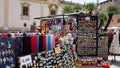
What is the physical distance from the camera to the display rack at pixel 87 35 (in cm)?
1029

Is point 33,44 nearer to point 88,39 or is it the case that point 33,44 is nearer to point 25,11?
point 88,39

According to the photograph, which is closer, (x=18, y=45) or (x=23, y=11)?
(x=18, y=45)

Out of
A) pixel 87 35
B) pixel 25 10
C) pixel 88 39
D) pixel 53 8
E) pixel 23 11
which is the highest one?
pixel 53 8

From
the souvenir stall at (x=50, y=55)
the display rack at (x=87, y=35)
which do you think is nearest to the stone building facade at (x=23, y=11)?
the display rack at (x=87, y=35)

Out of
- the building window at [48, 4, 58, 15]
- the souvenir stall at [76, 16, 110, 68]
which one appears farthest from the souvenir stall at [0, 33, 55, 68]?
the building window at [48, 4, 58, 15]

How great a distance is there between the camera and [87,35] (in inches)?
408

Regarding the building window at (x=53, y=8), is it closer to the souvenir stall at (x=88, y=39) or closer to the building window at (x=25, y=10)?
the building window at (x=25, y=10)

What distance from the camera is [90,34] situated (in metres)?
10.4

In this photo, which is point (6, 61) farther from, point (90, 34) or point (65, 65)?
point (90, 34)

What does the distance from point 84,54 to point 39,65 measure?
228 inches

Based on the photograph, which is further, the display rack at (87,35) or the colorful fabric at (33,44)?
the display rack at (87,35)

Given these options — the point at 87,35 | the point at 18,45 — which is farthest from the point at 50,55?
the point at 87,35

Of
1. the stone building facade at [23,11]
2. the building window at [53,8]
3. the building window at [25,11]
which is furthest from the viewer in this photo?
the building window at [53,8]

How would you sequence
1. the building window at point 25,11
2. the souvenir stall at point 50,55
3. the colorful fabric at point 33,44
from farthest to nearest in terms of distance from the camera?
the building window at point 25,11, the colorful fabric at point 33,44, the souvenir stall at point 50,55
